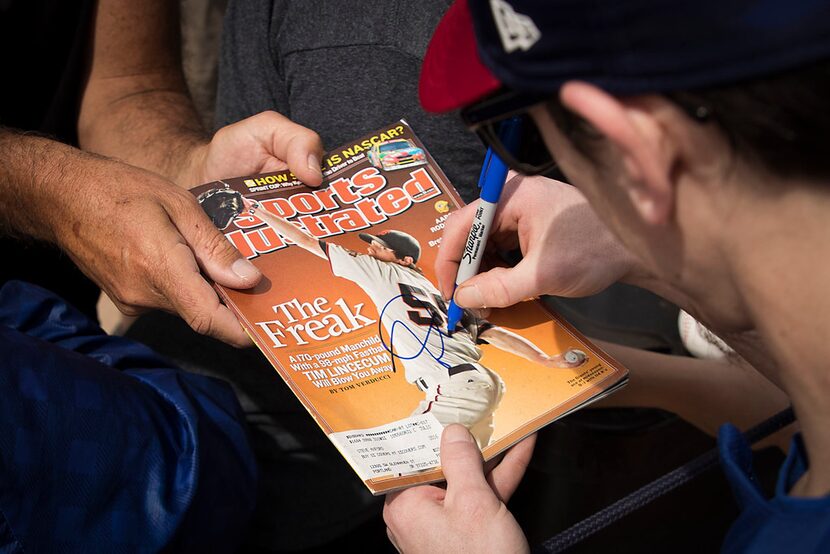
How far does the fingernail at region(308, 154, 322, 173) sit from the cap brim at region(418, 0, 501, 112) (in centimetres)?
45

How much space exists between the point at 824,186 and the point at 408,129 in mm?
724

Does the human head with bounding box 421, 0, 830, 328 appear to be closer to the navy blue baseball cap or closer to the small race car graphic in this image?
the navy blue baseball cap

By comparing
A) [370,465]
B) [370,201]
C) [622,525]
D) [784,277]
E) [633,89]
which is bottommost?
[622,525]

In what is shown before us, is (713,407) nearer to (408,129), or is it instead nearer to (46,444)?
(408,129)

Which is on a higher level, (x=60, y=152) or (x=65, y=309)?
(x=60, y=152)

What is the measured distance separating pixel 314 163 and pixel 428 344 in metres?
0.36

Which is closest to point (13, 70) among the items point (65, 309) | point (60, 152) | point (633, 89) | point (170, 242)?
point (60, 152)

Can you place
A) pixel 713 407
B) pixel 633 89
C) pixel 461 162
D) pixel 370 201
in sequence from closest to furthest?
pixel 633 89 < pixel 370 201 < pixel 461 162 < pixel 713 407

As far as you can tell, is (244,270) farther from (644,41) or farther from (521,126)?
(644,41)

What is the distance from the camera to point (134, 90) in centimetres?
156

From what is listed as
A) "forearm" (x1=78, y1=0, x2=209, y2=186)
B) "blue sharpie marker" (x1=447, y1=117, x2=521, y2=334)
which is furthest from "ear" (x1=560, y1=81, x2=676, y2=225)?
"forearm" (x1=78, y1=0, x2=209, y2=186)

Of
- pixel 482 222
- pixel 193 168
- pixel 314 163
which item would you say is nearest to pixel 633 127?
pixel 482 222

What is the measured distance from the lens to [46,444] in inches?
33.5

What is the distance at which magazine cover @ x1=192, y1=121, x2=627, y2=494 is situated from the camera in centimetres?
88
